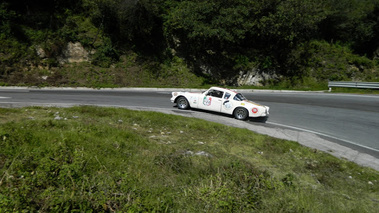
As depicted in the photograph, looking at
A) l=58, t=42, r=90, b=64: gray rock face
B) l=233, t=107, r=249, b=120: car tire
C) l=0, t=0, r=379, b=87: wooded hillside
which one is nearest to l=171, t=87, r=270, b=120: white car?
l=233, t=107, r=249, b=120: car tire

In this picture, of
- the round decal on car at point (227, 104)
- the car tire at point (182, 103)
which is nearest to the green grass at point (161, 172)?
the round decal on car at point (227, 104)

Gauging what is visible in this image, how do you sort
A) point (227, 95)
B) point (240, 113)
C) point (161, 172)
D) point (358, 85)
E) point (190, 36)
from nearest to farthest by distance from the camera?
point (161, 172), point (240, 113), point (227, 95), point (358, 85), point (190, 36)

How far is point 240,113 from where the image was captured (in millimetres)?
15000

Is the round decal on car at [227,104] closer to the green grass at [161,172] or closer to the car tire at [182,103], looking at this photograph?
the car tire at [182,103]

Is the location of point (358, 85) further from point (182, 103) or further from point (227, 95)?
point (182, 103)

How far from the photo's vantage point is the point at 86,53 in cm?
2656

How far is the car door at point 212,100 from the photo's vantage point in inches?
598

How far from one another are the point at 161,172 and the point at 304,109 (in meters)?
13.4

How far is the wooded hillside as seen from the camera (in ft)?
83.3

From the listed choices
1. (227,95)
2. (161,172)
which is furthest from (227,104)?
(161,172)

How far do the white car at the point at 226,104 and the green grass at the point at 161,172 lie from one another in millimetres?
3467

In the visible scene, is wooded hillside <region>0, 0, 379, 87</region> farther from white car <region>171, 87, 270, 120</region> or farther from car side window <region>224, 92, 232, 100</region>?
car side window <region>224, 92, 232, 100</region>

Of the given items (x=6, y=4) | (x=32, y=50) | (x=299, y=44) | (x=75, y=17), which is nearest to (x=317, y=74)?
(x=299, y=44)

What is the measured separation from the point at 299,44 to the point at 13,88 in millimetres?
26559
